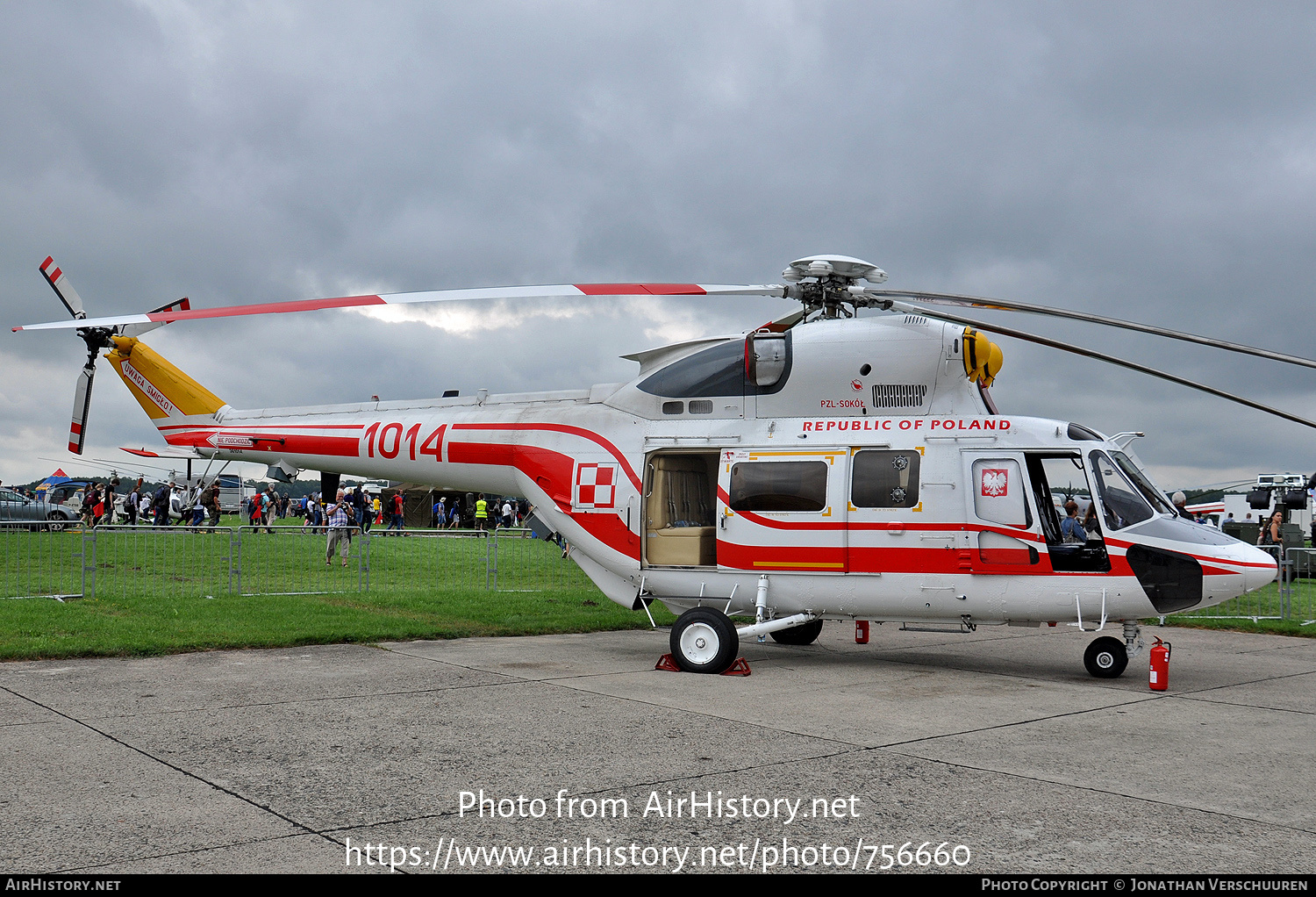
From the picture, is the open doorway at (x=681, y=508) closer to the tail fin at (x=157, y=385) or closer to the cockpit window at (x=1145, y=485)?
the cockpit window at (x=1145, y=485)

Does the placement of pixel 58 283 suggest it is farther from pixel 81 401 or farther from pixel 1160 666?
pixel 1160 666

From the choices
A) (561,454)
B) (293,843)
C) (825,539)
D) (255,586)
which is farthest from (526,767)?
(255,586)

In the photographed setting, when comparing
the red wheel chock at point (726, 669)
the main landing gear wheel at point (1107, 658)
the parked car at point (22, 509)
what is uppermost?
the parked car at point (22, 509)

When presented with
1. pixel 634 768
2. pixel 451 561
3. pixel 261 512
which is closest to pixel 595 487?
pixel 634 768

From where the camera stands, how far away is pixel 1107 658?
9.44m

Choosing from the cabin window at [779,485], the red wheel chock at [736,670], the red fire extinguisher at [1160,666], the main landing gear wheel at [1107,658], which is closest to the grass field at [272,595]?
the red wheel chock at [736,670]

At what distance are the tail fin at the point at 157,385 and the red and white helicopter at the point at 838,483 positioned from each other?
3458 mm

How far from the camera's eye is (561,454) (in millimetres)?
10781

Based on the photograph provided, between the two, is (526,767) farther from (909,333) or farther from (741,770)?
(909,333)

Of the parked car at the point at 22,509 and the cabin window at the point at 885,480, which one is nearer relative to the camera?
the cabin window at the point at 885,480

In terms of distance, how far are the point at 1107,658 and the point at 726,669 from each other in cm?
371

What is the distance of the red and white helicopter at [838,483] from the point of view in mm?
9039

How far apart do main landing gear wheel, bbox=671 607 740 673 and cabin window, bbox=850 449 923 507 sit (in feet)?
5.84
